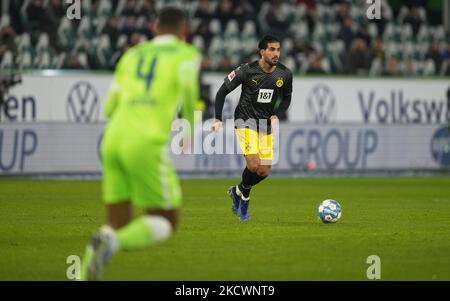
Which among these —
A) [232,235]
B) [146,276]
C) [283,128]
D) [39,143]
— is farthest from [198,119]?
[146,276]

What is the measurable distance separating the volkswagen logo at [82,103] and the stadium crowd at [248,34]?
560 millimetres

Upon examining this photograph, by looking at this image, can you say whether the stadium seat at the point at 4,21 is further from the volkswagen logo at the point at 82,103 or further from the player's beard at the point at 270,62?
the player's beard at the point at 270,62

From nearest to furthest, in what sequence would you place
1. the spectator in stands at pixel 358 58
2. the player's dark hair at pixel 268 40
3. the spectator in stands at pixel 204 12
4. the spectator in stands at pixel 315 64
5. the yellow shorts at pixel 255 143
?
the player's dark hair at pixel 268 40, the yellow shorts at pixel 255 143, the spectator in stands at pixel 204 12, the spectator in stands at pixel 315 64, the spectator in stands at pixel 358 58

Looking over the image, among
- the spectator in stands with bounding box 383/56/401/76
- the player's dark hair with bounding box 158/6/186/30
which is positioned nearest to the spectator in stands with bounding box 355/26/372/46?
the spectator in stands with bounding box 383/56/401/76

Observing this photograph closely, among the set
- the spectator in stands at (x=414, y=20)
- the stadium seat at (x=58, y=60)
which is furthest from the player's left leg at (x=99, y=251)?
the spectator in stands at (x=414, y=20)

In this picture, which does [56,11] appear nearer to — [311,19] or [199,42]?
[199,42]

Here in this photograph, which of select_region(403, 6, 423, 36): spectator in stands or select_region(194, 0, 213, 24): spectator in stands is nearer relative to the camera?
select_region(194, 0, 213, 24): spectator in stands

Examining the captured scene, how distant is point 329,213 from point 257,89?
2181mm

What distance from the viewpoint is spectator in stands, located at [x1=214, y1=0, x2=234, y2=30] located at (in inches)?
1077

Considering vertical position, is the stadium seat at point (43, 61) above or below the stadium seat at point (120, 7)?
below

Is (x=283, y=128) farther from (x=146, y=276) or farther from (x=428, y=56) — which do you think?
(x=146, y=276)

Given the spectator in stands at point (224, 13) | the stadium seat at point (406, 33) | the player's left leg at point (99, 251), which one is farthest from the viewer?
the stadium seat at point (406, 33)

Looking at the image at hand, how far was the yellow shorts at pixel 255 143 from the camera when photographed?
1402 centimetres

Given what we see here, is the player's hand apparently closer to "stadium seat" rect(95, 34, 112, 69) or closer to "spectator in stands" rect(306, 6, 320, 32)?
"stadium seat" rect(95, 34, 112, 69)
